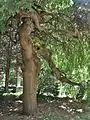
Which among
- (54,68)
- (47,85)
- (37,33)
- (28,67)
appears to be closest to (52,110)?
(54,68)

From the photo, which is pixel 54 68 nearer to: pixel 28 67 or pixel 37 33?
pixel 28 67

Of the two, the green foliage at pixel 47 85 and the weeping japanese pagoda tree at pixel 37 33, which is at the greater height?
the weeping japanese pagoda tree at pixel 37 33

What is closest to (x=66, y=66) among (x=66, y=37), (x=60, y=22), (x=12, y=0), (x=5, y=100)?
(x=66, y=37)

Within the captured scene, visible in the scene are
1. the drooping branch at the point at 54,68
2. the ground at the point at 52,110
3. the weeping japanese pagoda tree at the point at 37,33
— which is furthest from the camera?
the drooping branch at the point at 54,68

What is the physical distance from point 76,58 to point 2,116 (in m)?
2.22

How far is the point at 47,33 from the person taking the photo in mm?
8039

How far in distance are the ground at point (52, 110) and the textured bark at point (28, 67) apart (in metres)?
0.28

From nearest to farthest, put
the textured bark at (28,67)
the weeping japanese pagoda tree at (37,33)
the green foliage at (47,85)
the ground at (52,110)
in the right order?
the weeping japanese pagoda tree at (37,33) < the textured bark at (28,67) < the ground at (52,110) < the green foliage at (47,85)

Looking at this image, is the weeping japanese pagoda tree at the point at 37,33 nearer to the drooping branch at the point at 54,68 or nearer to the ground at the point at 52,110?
the drooping branch at the point at 54,68

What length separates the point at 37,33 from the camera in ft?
26.8

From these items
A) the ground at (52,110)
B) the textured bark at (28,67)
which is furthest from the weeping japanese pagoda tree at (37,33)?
the ground at (52,110)

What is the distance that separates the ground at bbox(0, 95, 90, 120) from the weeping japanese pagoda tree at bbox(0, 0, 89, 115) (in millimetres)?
330

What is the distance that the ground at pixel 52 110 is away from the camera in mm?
8133

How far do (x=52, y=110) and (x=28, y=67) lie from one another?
1422 millimetres
